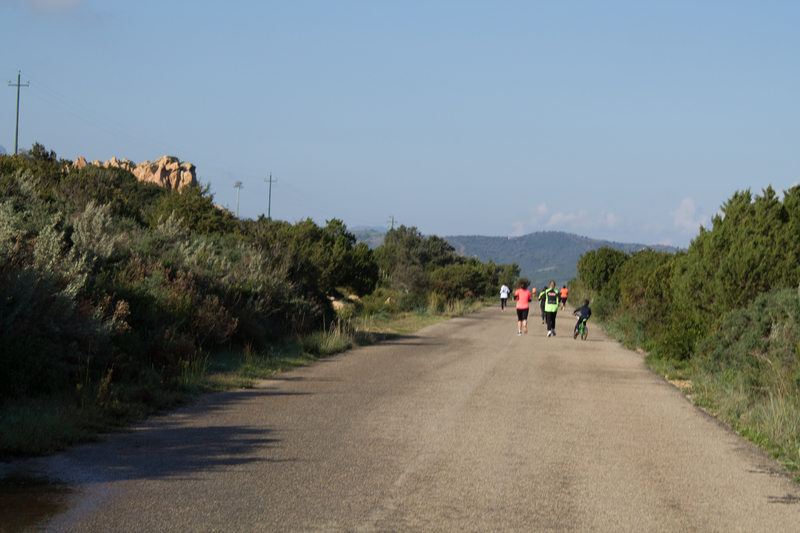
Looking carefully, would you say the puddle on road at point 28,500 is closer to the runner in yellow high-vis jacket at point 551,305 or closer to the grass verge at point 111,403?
the grass verge at point 111,403

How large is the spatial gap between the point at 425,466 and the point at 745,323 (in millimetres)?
7325

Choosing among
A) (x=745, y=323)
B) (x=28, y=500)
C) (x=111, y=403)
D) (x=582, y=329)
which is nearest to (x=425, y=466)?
(x=28, y=500)

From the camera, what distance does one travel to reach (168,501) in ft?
16.3

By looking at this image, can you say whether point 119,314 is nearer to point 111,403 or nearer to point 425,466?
point 111,403

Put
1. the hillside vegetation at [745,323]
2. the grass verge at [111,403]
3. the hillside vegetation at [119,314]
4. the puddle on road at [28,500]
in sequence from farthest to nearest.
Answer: the hillside vegetation at [745,323]
the hillside vegetation at [119,314]
the grass verge at [111,403]
the puddle on road at [28,500]

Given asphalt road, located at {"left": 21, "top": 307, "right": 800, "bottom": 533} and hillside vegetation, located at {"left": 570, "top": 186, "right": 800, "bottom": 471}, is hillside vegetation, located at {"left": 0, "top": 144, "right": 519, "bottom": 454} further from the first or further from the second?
hillside vegetation, located at {"left": 570, "top": 186, "right": 800, "bottom": 471}

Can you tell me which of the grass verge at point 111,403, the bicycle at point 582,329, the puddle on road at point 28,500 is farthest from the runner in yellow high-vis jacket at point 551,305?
the puddle on road at point 28,500

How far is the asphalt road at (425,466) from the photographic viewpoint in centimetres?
488

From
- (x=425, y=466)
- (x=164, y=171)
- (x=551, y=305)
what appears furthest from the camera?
(x=164, y=171)

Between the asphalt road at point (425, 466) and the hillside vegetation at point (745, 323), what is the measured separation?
52cm

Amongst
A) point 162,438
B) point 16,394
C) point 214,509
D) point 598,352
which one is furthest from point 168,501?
point 598,352

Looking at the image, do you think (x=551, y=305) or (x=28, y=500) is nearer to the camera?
(x=28, y=500)

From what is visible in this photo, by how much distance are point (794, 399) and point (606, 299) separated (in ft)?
80.6

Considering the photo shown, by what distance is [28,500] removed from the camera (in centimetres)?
485
